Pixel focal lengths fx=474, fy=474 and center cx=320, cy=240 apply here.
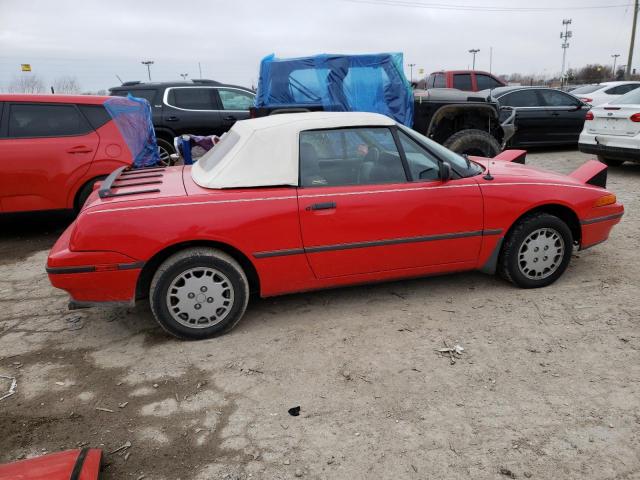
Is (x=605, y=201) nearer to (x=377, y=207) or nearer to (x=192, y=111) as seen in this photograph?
(x=377, y=207)

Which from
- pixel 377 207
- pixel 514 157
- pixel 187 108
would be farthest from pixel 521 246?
pixel 187 108

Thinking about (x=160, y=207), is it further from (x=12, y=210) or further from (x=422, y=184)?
(x=12, y=210)

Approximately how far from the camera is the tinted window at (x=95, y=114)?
5.77m

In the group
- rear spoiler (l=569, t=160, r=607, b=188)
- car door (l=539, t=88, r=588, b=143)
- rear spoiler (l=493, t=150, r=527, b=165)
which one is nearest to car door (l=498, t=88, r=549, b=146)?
car door (l=539, t=88, r=588, b=143)

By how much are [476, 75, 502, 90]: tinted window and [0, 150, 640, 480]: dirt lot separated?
10710 millimetres

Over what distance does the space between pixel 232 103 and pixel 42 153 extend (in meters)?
4.61

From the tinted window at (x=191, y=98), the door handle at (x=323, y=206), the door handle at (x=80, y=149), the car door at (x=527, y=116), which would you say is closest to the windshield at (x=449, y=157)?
the door handle at (x=323, y=206)

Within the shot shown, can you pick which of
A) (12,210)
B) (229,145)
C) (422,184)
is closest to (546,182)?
(422,184)

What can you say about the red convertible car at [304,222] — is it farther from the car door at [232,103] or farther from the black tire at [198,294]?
the car door at [232,103]

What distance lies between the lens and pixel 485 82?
13.7 meters

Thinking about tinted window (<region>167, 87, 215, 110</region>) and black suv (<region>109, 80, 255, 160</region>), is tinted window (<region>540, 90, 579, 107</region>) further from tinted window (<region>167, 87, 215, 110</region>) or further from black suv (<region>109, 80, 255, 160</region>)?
tinted window (<region>167, 87, 215, 110</region>)

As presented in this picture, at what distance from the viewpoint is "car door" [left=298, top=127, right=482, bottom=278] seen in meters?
3.45

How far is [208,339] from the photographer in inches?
135

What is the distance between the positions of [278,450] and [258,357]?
34.8 inches
